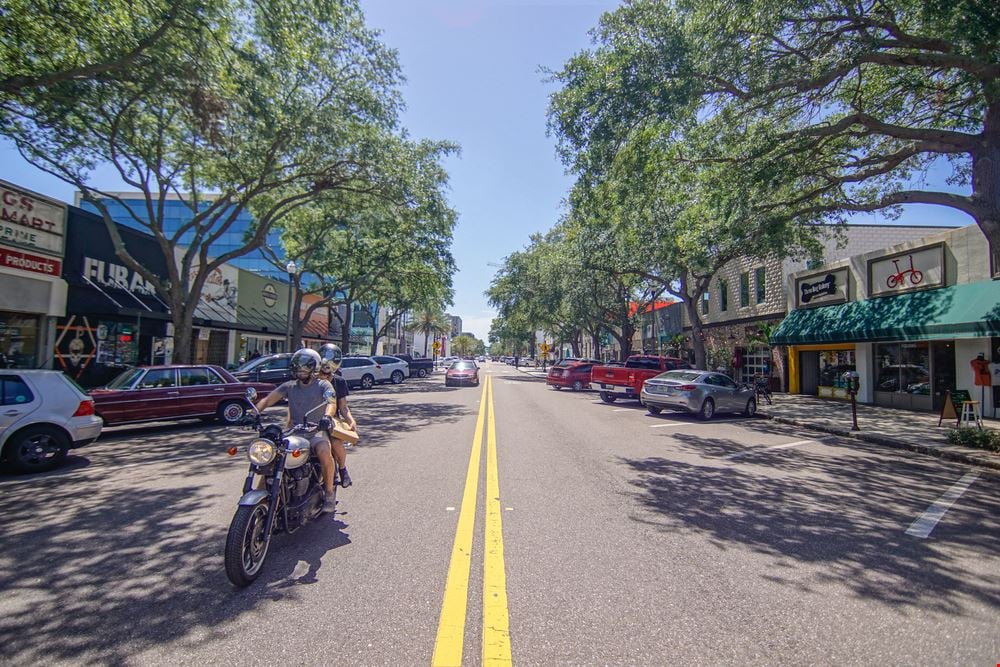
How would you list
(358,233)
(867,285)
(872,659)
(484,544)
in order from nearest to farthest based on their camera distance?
(872,659) < (484,544) < (867,285) < (358,233)

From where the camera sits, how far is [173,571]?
393 cm

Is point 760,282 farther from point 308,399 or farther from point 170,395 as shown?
point 308,399

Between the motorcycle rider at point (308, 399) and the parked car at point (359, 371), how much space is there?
22.8 meters

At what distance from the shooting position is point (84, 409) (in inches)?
310

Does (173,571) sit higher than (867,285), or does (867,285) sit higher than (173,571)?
(867,285)

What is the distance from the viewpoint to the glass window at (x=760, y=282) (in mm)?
25453

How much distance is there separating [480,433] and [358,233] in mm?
20140

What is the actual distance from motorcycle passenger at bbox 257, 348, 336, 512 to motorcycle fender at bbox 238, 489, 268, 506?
866 mm

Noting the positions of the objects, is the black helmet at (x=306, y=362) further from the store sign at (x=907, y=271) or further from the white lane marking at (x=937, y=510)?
the store sign at (x=907, y=271)

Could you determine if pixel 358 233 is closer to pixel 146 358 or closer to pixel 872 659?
pixel 146 358

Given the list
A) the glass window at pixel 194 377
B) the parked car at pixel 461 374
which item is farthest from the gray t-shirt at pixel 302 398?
the parked car at pixel 461 374

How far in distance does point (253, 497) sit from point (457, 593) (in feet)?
5.38

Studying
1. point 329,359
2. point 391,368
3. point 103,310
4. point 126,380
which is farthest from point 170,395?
point 391,368

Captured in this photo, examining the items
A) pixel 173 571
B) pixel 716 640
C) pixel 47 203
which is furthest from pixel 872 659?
pixel 47 203
